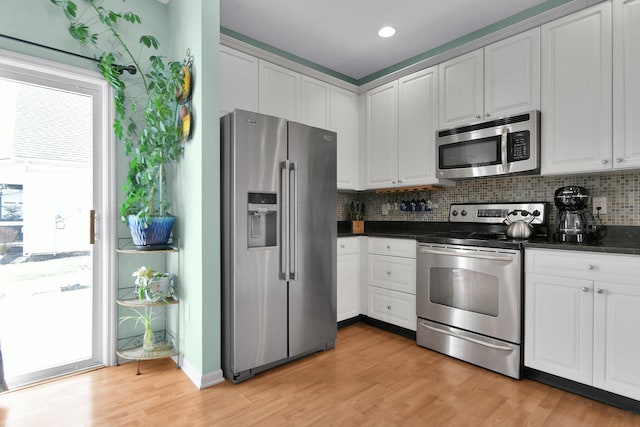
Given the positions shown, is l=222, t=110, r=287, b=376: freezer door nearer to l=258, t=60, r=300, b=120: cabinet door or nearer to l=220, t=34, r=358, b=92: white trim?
l=258, t=60, r=300, b=120: cabinet door

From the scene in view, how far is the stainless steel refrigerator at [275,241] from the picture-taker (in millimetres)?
2301

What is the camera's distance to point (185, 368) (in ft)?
7.95

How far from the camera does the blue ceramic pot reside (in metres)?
2.30

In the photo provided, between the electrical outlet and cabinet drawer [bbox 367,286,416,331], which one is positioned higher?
the electrical outlet

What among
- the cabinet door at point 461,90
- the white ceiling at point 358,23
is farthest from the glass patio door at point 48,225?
the cabinet door at point 461,90

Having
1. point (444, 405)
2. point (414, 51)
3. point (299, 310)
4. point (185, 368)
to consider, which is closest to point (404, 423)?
point (444, 405)

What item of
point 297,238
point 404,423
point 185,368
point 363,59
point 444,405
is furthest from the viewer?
point 363,59

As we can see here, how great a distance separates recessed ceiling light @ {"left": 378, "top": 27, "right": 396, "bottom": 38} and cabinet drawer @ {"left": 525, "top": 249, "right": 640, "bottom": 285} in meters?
2.13

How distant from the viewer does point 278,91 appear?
313 centimetres

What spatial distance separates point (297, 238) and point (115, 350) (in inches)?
61.3

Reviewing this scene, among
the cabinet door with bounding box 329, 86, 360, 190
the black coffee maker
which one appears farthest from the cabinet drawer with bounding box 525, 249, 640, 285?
the cabinet door with bounding box 329, 86, 360, 190

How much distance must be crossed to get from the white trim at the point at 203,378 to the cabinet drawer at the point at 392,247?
5.88 ft

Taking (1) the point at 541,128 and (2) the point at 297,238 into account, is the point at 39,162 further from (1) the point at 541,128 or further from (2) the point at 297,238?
(1) the point at 541,128

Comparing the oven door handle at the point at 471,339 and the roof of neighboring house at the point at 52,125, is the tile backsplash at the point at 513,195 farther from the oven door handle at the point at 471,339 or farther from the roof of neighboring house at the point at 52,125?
the roof of neighboring house at the point at 52,125
